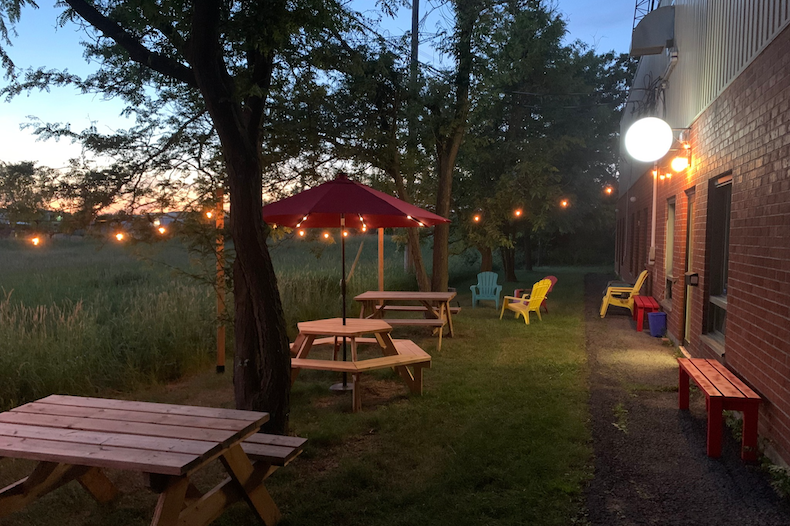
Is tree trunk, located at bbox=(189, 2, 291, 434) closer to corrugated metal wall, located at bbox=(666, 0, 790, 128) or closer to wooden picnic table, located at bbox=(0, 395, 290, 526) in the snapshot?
wooden picnic table, located at bbox=(0, 395, 290, 526)

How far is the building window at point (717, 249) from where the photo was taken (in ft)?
21.3

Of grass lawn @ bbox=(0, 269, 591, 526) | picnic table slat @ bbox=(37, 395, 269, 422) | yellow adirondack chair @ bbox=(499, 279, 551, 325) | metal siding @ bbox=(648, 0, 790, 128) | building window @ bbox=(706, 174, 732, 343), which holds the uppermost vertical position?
metal siding @ bbox=(648, 0, 790, 128)

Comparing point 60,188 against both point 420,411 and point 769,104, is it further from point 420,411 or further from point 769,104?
point 769,104

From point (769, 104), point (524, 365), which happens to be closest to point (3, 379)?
point (524, 365)

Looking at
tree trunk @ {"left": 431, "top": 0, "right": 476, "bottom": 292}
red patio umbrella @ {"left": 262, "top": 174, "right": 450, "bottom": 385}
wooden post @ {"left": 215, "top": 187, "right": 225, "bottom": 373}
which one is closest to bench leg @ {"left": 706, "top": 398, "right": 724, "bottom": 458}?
red patio umbrella @ {"left": 262, "top": 174, "right": 450, "bottom": 385}

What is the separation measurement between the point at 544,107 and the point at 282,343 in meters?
18.9

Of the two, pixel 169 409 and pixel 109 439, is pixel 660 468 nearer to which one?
pixel 169 409

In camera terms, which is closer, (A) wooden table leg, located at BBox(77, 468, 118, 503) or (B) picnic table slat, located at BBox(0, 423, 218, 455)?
(B) picnic table slat, located at BBox(0, 423, 218, 455)

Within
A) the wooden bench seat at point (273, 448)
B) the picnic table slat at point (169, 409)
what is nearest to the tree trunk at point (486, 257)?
the wooden bench seat at point (273, 448)

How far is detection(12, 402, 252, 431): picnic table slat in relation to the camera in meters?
2.87

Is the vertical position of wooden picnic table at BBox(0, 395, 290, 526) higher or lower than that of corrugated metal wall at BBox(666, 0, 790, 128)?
lower

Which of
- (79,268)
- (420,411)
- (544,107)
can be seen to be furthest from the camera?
(544,107)

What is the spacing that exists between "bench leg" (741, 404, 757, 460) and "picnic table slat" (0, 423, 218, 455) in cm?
365

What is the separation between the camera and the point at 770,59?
168 inches
